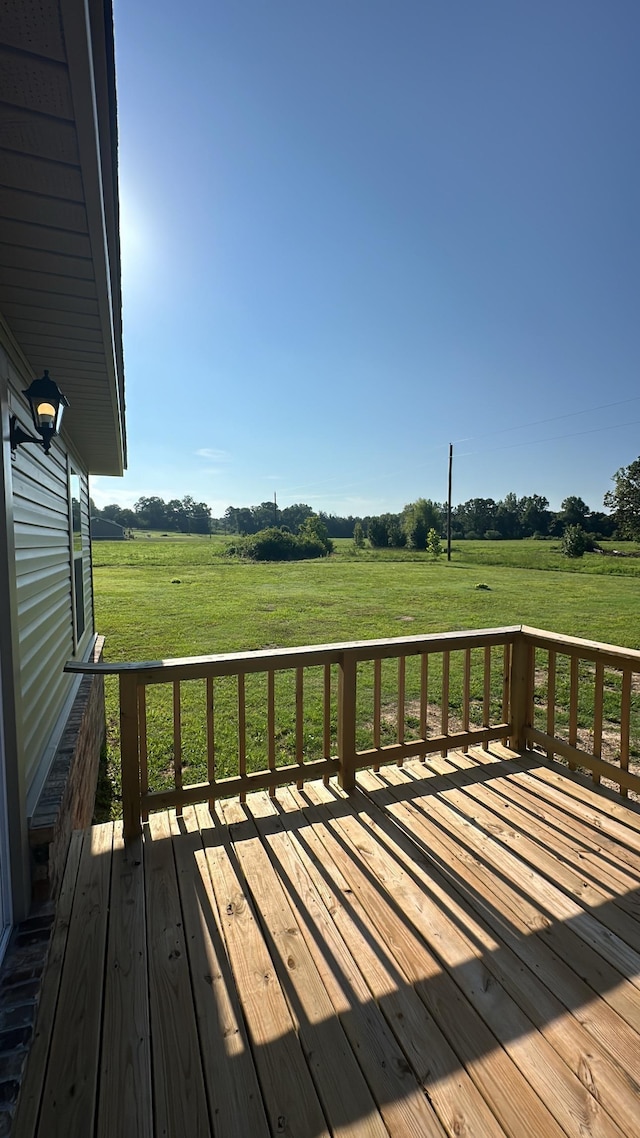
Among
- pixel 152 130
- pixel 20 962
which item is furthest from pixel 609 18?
pixel 20 962

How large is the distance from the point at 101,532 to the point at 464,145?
3784 cm

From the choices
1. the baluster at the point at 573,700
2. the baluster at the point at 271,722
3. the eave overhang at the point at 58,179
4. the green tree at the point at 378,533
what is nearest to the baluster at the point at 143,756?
the baluster at the point at 271,722

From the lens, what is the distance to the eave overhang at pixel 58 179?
905mm

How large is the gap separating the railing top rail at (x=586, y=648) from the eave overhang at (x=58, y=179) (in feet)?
10.5

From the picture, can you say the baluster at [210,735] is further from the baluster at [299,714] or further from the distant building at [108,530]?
the distant building at [108,530]

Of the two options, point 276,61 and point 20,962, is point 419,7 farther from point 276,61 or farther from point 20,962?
point 20,962

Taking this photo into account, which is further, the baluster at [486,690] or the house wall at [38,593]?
the baluster at [486,690]

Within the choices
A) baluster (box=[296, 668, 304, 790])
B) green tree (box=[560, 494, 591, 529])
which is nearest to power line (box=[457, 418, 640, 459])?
green tree (box=[560, 494, 591, 529])

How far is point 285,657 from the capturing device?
263 cm

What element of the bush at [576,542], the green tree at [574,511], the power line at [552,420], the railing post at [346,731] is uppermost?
the power line at [552,420]

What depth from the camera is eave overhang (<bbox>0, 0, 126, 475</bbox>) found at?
35.6 inches

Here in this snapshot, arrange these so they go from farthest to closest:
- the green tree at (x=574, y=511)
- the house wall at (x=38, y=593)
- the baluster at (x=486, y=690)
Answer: the green tree at (x=574, y=511) → the baluster at (x=486, y=690) → the house wall at (x=38, y=593)

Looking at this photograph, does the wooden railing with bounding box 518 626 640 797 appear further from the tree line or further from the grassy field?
the tree line

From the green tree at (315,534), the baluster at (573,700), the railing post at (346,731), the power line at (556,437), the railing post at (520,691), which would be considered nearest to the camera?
the railing post at (346,731)
